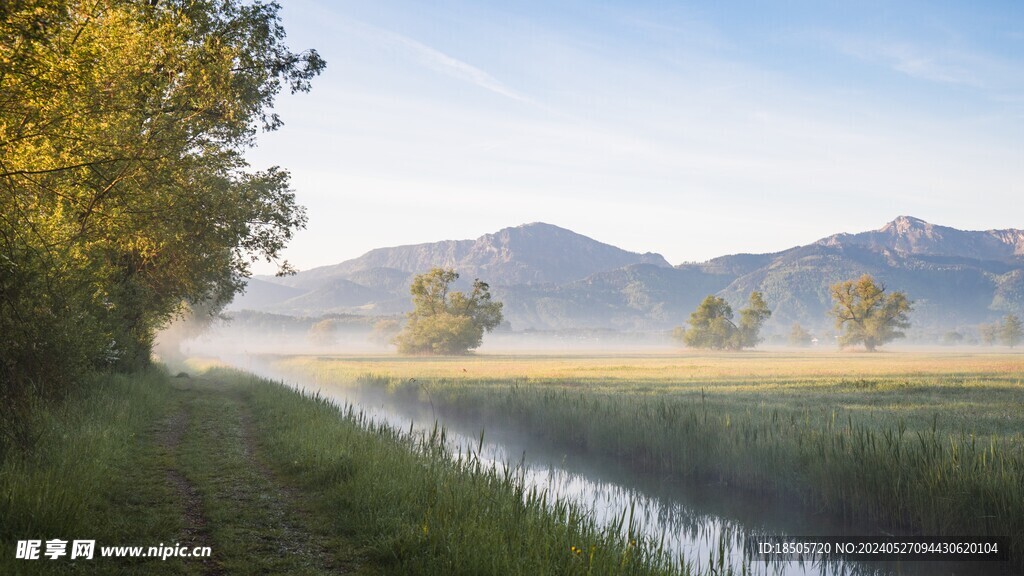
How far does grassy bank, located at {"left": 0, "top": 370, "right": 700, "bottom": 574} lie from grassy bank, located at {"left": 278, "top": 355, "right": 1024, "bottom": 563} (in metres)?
6.16

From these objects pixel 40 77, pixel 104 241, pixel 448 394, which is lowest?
pixel 448 394

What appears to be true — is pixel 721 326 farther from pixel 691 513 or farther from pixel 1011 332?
pixel 691 513

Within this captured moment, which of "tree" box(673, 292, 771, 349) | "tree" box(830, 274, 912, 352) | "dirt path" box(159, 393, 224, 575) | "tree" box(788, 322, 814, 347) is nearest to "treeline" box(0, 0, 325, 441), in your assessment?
"dirt path" box(159, 393, 224, 575)

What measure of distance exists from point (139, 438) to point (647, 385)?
79.1 ft

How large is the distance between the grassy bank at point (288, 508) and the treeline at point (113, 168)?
62.8 inches

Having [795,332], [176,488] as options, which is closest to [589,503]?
[176,488]

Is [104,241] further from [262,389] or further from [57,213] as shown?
[262,389]

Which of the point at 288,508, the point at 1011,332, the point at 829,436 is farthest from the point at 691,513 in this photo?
the point at 1011,332

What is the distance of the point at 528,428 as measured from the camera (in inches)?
905

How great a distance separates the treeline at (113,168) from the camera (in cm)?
788

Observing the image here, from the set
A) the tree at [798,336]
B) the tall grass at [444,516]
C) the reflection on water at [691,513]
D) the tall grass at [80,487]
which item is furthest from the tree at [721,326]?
the tall grass at [80,487]

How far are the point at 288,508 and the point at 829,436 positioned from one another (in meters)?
12.1

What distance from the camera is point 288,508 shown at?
8.82 m

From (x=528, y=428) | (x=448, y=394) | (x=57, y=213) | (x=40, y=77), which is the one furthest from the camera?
(x=448, y=394)
